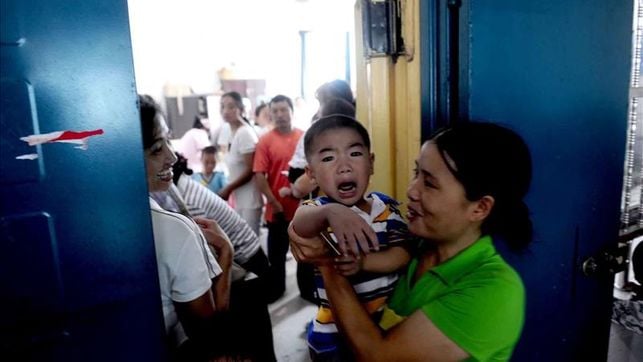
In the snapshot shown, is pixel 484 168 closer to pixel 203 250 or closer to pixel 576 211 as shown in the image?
pixel 576 211

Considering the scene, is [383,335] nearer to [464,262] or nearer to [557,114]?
[464,262]

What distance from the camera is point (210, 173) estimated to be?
14.8ft

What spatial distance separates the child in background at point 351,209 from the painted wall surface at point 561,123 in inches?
15.0

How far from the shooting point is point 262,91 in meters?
8.53

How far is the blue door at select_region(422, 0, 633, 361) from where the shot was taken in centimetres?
128

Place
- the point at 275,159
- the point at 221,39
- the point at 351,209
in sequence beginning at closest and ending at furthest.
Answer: the point at 351,209 → the point at 275,159 → the point at 221,39

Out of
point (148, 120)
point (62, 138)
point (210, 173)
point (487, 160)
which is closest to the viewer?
point (62, 138)

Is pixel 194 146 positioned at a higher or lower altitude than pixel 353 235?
lower

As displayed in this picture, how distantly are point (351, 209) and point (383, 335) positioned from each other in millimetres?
413

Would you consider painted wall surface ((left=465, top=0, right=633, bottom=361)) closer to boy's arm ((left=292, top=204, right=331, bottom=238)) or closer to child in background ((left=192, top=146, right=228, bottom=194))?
boy's arm ((left=292, top=204, right=331, bottom=238))

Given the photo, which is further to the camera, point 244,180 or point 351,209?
point 244,180

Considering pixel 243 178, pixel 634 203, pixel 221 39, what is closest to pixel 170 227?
pixel 634 203

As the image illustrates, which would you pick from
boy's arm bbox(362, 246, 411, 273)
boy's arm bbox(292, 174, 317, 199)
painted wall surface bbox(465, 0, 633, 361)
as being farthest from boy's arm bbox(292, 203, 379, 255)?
boy's arm bbox(292, 174, 317, 199)

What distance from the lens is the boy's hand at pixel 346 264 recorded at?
1.12 m
